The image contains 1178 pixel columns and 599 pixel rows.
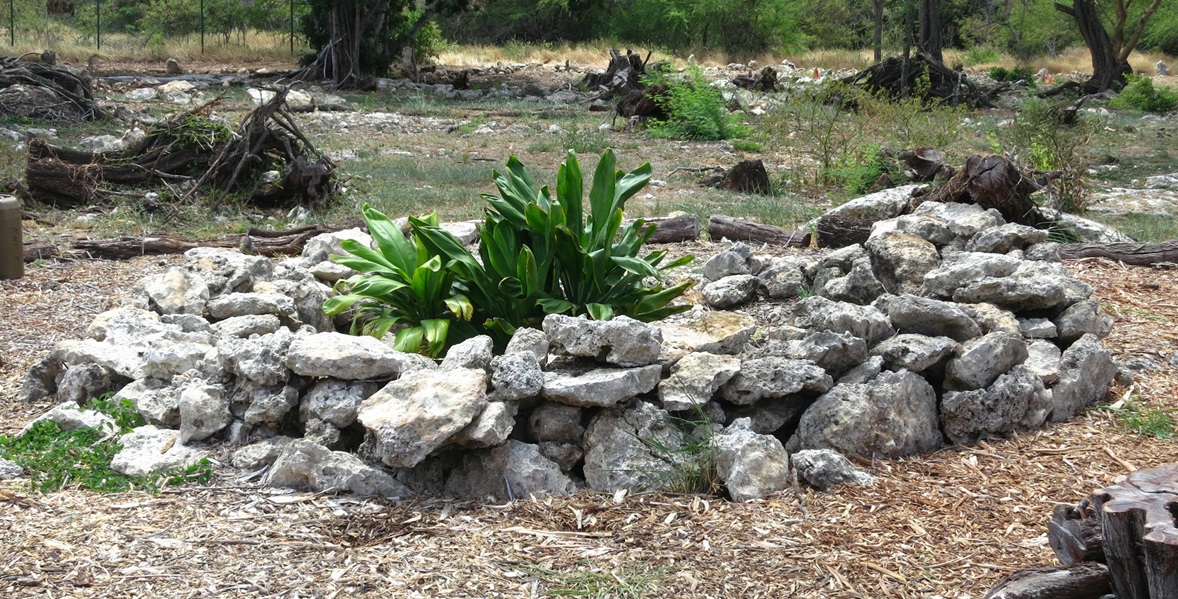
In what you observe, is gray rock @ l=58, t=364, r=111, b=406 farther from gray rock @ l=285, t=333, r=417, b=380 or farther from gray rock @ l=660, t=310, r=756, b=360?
gray rock @ l=660, t=310, r=756, b=360


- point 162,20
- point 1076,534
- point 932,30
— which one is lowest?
point 1076,534

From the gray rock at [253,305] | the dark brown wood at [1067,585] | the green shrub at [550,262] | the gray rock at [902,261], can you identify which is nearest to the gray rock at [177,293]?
the gray rock at [253,305]

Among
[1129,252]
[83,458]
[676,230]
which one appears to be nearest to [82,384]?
[83,458]

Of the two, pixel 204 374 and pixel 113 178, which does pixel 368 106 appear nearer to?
pixel 113 178

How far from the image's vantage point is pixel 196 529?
11.3ft

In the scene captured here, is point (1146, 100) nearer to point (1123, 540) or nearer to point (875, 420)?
point (875, 420)

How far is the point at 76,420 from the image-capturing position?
14.1 ft

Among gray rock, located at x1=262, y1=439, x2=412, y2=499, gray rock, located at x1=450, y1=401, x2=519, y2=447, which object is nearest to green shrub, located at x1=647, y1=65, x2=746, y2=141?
gray rock, located at x1=450, y1=401, x2=519, y2=447

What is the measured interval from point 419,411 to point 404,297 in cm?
160

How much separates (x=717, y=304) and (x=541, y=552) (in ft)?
8.96

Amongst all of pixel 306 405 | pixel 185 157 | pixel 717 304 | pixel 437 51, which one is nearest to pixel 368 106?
pixel 185 157

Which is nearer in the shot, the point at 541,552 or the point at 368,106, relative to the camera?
the point at 541,552

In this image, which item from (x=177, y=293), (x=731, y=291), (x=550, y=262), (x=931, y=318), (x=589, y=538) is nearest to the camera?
(x=589, y=538)

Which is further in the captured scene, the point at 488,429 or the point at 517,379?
the point at 517,379
